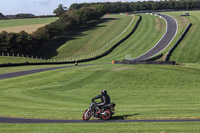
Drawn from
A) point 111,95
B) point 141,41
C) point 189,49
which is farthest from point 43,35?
point 111,95

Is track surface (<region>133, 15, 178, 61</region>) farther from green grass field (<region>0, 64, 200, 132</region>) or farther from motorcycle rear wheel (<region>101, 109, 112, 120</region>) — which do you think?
motorcycle rear wheel (<region>101, 109, 112, 120</region>)

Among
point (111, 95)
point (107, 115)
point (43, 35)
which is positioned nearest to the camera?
point (107, 115)

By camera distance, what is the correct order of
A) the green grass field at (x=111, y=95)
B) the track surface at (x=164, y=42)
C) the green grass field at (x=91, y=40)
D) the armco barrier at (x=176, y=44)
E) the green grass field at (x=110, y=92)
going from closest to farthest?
the green grass field at (x=111, y=95) → the green grass field at (x=110, y=92) → the armco barrier at (x=176, y=44) → the track surface at (x=164, y=42) → the green grass field at (x=91, y=40)

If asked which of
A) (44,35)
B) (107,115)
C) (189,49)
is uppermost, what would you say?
(107,115)

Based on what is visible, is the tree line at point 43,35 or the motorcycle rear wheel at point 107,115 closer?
the motorcycle rear wheel at point 107,115

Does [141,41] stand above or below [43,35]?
below

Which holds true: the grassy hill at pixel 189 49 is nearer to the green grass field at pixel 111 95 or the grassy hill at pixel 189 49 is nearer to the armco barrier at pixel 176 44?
the armco barrier at pixel 176 44

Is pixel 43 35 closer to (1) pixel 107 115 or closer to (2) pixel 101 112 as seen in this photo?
(2) pixel 101 112

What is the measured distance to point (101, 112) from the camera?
20906 millimetres

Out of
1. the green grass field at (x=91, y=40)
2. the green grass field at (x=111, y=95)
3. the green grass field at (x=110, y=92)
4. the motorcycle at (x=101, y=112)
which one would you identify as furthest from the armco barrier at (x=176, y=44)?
the motorcycle at (x=101, y=112)

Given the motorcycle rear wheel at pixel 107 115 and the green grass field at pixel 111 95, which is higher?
the motorcycle rear wheel at pixel 107 115

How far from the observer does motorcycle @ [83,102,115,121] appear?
20734 millimetres

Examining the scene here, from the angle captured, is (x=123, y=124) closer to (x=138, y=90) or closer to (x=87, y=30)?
(x=138, y=90)

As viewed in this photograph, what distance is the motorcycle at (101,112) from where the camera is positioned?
816 inches
